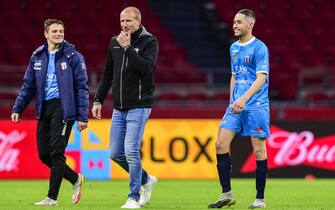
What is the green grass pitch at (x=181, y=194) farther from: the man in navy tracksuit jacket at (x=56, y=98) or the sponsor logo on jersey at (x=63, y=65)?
the sponsor logo on jersey at (x=63, y=65)

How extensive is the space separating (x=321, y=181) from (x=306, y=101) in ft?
15.4

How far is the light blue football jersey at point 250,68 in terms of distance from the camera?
10180 millimetres

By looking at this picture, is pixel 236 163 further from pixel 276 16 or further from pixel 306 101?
pixel 276 16

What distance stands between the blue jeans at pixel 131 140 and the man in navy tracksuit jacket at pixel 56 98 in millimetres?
488

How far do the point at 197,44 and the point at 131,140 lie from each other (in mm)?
15194

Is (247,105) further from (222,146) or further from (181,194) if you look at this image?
(181,194)

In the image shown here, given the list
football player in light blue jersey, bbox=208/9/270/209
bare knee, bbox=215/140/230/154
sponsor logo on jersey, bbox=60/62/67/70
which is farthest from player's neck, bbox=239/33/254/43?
sponsor logo on jersey, bbox=60/62/67/70

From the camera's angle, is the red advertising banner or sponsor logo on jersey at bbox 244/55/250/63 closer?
sponsor logo on jersey at bbox 244/55/250/63

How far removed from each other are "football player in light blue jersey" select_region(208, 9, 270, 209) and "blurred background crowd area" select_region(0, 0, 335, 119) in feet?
28.6

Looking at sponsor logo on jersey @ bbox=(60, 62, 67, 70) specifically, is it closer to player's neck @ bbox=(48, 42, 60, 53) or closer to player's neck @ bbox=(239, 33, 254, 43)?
player's neck @ bbox=(48, 42, 60, 53)

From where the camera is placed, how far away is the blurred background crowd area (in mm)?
20500

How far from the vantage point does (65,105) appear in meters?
10.5

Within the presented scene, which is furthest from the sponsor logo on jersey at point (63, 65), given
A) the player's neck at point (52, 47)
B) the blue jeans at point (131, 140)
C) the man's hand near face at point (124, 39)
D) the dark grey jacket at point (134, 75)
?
the man's hand near face at point (124, 39)

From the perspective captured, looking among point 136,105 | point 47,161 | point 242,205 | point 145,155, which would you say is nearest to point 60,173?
point 47,161
